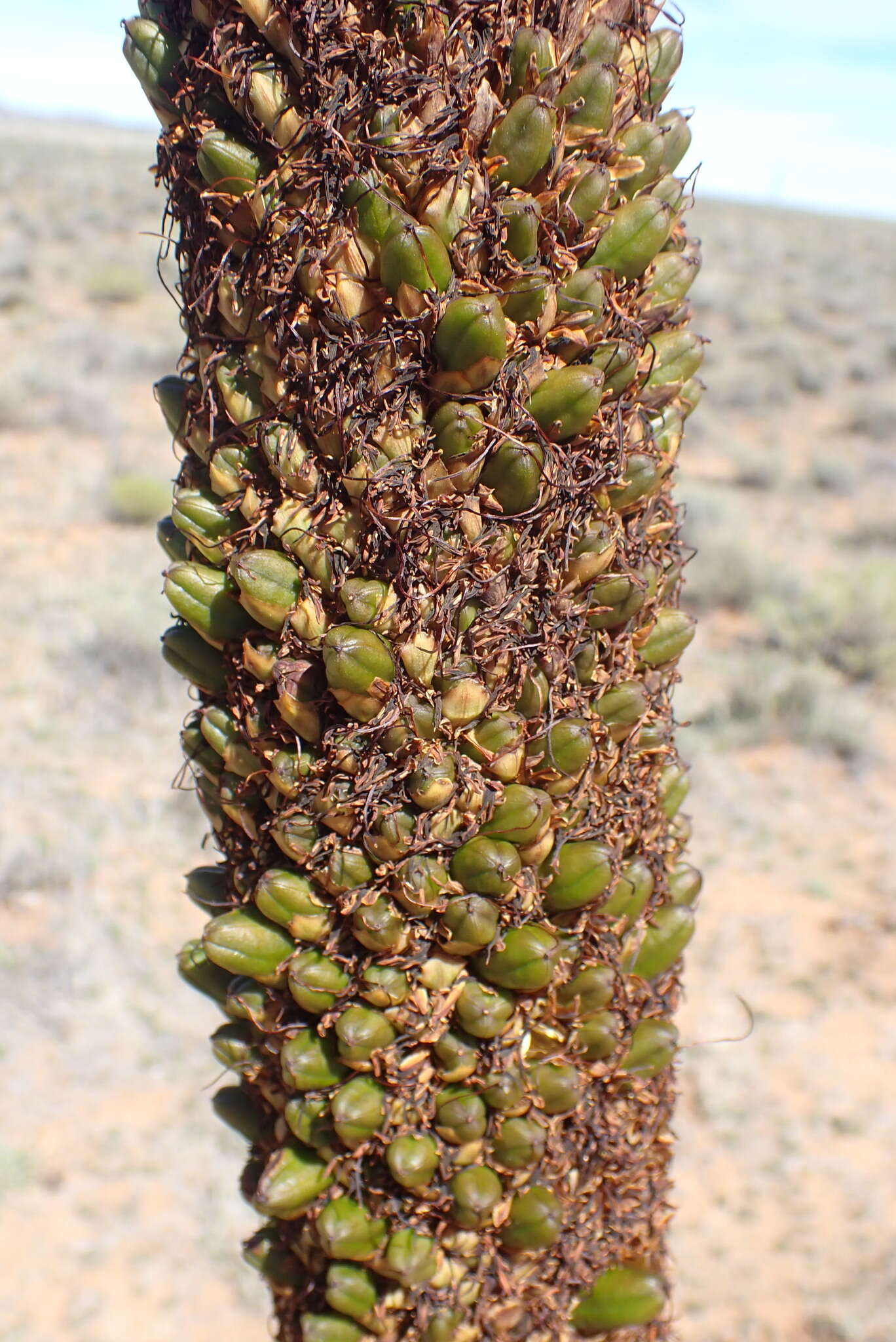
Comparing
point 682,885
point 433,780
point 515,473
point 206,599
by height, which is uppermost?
point 515,473

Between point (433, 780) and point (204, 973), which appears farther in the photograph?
point (204, 973)

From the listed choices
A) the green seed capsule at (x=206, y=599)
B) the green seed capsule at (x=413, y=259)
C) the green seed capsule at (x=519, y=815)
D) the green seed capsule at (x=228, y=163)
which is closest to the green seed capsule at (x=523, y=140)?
the green seed capsule at (x=413, y=259)

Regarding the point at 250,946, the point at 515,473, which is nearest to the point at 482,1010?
the point at 250,946

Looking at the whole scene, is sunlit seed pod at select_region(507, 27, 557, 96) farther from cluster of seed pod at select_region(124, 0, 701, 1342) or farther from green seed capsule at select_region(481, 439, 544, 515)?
green seed capsule at select_region(481, 439, 544, 515)

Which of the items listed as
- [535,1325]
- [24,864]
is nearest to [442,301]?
A: [535,1325]

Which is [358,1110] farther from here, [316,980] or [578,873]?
[578,873]

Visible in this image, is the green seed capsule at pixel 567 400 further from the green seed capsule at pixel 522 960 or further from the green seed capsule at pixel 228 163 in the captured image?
the green seed capsule at pixel 522 960

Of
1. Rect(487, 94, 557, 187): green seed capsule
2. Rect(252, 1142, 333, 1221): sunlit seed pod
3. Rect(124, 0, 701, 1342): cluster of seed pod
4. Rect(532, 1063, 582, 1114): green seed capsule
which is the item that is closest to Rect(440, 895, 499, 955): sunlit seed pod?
Rect(124, 0, 701, 1342): cluster of seed pod
